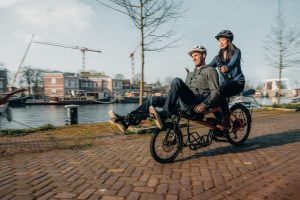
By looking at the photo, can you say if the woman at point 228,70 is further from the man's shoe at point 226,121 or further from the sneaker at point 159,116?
the sneaker at point 159,116

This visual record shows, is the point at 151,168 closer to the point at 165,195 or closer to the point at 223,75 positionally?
the point at 165,195

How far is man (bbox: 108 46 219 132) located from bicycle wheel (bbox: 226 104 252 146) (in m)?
1.17

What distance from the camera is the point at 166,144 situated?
4.25m

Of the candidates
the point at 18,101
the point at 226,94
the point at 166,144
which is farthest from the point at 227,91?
the point at 18,101

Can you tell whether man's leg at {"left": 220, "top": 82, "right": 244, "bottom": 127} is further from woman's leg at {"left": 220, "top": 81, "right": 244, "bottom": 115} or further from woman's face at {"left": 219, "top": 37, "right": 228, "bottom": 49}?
woman's face at {"left": 219, "top": 37, "right": 228, "bottom": 49}

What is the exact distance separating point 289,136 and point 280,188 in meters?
4.05

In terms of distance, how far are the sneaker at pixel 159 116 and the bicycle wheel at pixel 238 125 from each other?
1.78m

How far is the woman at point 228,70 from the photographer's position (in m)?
4.87

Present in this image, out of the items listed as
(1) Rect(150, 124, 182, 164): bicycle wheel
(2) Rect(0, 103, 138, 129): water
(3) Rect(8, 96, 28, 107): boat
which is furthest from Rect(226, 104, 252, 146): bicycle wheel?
(3) Rect(8, 96, 28, 107): boat

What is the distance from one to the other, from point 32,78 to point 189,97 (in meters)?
93.6

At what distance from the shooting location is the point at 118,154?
5.00 metres

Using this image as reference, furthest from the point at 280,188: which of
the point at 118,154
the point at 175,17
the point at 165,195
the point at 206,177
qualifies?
the point at 175,17

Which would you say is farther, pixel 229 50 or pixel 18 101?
pixel 18 101

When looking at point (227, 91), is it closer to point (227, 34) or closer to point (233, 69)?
point (233, 69)
